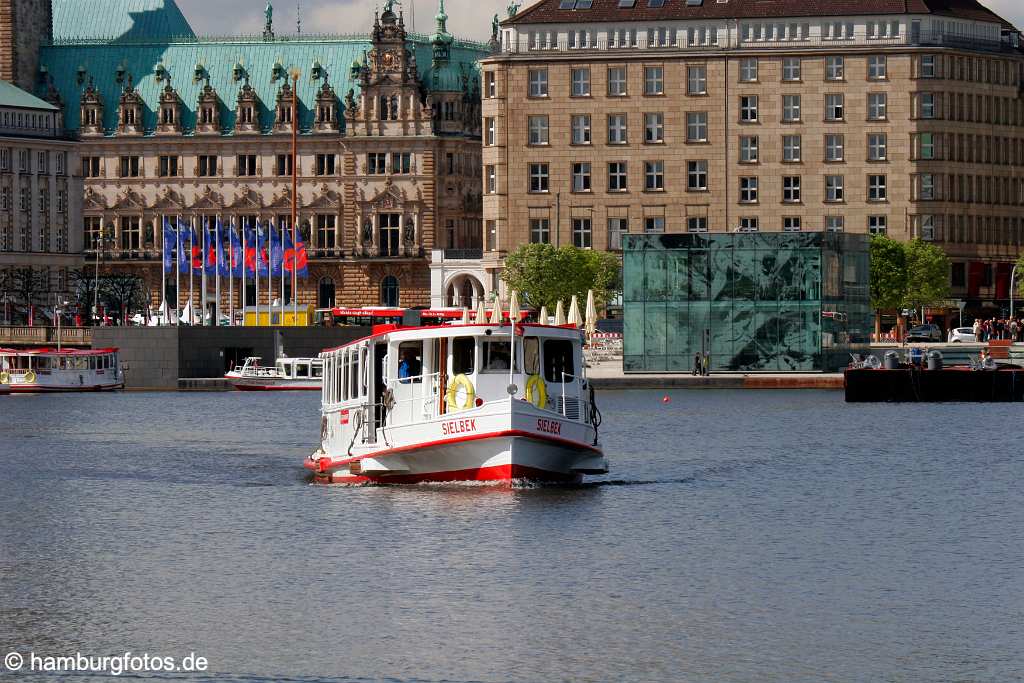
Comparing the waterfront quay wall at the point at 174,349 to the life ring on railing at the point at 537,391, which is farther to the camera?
the waterfront quay wall at the point at 174,349

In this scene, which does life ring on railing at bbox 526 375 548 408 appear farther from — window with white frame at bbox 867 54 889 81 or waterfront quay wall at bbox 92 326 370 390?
window with white frame at bbox 867 54 889 81

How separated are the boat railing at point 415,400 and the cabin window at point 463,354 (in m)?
0.84

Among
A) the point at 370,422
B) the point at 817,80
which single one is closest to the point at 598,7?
the point at 817,80

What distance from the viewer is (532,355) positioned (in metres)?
72.5

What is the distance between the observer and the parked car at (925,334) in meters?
188

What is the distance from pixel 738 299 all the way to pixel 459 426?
73814mm

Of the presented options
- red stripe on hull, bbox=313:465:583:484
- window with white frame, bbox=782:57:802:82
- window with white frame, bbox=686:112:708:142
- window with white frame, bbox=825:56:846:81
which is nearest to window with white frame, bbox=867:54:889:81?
window with white frame, bbox=825:56:846:81

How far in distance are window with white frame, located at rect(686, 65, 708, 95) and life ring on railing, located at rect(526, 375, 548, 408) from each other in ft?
422

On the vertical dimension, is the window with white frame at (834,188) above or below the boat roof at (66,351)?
above

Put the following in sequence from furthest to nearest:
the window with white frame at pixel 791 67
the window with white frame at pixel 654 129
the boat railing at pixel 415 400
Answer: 1. the window with white frame at pixel 654 129
2. the window with white frame at pixel 791 67
3. the boat railing at pixel 415 400

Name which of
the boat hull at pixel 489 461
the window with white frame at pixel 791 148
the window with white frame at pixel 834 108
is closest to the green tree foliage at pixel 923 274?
the window with white frame at pixel 791 148

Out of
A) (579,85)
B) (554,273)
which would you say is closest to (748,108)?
(579,85)

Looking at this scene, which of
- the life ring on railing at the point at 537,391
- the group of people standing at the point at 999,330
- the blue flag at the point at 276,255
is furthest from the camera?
the group of people standing at the point at 999,330

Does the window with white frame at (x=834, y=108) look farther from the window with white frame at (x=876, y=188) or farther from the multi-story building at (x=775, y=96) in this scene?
the window with white frame at (x=876, y=188)
